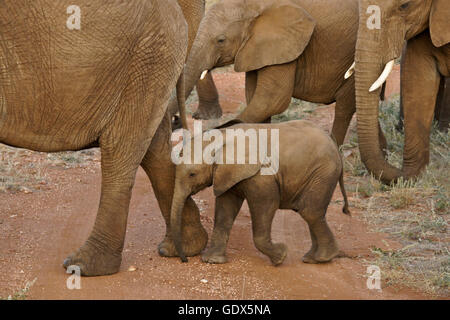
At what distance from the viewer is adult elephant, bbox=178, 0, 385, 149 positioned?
6.88 meters

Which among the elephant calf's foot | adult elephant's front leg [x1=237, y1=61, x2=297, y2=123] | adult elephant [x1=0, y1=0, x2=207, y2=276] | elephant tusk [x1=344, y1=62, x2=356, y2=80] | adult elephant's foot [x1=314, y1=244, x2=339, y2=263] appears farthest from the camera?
adult elephant's front leg [x1=237, y1=61, x2=297, y2=123]

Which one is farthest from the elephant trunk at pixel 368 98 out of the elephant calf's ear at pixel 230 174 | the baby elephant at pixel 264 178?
the elephant calf's ear at pixel 230 174

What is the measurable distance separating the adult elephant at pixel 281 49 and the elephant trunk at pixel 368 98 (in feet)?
2.49

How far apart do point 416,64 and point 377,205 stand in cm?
124

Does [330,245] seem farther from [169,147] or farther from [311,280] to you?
[169,147]

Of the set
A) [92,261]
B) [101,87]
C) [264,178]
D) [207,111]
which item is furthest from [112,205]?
[207,111]

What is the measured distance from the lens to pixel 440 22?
625 centimetres

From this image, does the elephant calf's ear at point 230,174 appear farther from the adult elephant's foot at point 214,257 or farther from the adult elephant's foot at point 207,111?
the adult elephant's foot at point 207,111

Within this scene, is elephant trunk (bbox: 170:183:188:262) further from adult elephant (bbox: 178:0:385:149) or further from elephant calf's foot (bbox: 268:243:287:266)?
adult elephant (bbox: 178:0:385:149)

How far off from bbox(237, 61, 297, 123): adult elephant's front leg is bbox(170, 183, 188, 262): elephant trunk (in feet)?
7.58

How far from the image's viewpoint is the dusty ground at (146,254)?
4375 mm

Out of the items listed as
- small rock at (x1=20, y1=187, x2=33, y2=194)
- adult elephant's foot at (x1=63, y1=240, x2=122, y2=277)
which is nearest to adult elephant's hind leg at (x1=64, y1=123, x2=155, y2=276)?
adult elephant's foot at (x1=63, y1=240, x2=122, y2=277)

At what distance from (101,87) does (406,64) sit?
3.29 metres

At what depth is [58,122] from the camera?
14.0 feet
